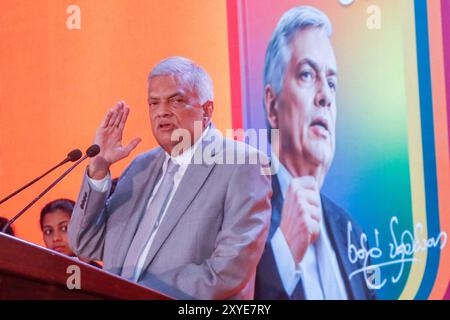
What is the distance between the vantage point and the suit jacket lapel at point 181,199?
265cm

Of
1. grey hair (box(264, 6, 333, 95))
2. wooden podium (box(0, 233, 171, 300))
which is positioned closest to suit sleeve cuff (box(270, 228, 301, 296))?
grey hair (box(264, 6, 333, 95))

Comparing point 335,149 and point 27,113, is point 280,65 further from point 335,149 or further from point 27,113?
point 27,113

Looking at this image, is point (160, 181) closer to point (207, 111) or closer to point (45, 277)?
point (207, 111)

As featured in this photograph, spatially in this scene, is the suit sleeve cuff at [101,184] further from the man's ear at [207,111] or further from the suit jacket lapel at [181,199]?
the man's ear at [207,111]

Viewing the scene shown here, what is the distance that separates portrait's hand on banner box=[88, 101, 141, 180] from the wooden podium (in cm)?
137

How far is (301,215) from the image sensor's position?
9.39ft

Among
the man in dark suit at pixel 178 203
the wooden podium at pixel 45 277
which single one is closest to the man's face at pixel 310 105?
the man in dark suit at pixel 178 203

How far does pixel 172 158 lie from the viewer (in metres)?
2.80

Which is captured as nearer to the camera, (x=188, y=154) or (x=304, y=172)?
(x=188, y=154)

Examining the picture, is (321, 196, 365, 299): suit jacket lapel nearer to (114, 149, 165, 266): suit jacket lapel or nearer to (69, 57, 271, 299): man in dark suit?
(69, 57, 271, 299): man in dark suit

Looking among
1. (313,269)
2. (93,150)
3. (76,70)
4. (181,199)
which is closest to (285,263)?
(313,269)

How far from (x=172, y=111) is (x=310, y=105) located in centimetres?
60

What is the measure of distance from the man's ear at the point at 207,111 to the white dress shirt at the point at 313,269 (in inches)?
20.8
